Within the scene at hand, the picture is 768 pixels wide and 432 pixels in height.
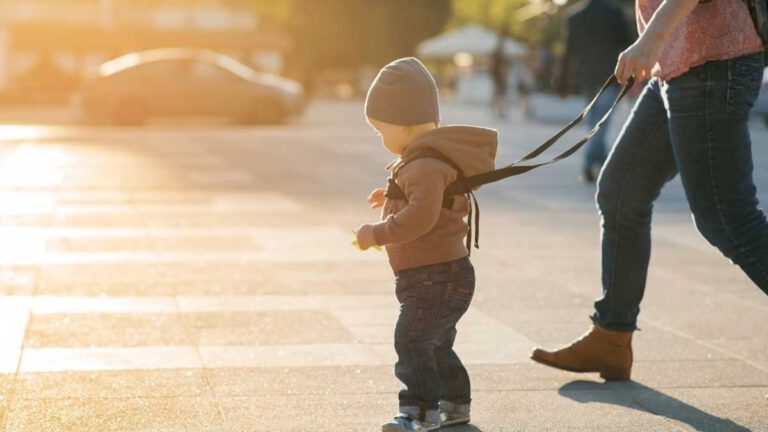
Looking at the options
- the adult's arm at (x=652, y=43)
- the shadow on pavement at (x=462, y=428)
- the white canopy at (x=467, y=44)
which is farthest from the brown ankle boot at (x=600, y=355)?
the white canopy at (x=467, y=44)

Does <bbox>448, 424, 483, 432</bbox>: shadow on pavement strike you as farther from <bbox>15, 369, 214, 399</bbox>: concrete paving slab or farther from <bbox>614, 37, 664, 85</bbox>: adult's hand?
<bbox>614, 37, 664, 85</bbox>: adult's hand

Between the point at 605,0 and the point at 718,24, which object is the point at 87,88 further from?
the point at 718,24

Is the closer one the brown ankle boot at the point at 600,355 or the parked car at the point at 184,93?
the brown ankle boot at the point at 600,355

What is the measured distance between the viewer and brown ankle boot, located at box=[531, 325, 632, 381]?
195 inches

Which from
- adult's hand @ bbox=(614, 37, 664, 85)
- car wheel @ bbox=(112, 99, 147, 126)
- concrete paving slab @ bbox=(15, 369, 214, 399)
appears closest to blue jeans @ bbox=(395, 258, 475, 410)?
adult's hand @ bbox=(614, 37, 664, 85)

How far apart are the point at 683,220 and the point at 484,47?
129 ft

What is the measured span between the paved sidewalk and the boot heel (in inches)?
1.7

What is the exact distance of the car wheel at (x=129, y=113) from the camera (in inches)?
1081

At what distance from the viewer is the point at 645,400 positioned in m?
4.70

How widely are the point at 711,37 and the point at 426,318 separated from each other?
1.29 m

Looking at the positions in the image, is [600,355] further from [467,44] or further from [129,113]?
[467,44]

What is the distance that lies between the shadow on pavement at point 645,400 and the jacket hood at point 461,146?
1.00 m

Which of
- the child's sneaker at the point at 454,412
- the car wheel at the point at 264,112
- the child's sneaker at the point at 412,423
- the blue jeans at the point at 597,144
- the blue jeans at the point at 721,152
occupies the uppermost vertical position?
the blue jeans at the point at 721,152

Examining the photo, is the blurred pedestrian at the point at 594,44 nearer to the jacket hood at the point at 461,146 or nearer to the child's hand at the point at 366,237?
the jacket hood at the point at 461,146
